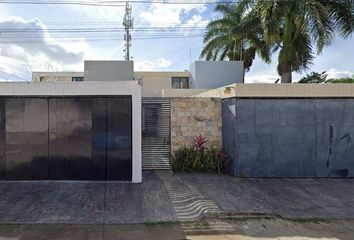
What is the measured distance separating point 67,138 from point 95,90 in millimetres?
1648

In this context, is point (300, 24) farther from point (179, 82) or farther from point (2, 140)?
point (179, 82)

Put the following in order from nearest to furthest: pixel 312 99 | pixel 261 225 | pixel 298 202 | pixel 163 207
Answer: pixel 261 225 → pixel 163 207 → pixel 298 202 → pixel 312 99

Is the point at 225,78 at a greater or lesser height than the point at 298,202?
greater

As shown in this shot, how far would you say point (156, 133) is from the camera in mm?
13422

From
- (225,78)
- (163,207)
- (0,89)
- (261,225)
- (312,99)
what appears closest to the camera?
(261,225)

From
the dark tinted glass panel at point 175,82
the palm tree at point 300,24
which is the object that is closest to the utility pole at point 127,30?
the dark tinted glass panel at point 175,82

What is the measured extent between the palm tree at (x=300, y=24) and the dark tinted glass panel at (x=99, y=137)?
7.73m

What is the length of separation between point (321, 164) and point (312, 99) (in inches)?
81.8

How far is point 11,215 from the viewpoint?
7.75 metres

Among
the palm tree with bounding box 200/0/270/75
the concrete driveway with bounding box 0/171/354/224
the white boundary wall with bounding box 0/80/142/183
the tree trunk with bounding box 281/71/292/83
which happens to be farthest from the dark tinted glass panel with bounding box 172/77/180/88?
the white boundary wall with bounding box 0/80/142/183

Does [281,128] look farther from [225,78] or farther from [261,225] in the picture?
[225,78]

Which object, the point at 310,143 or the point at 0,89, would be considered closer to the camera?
the point at 0,89

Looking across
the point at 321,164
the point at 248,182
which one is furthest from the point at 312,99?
the point at 248,182

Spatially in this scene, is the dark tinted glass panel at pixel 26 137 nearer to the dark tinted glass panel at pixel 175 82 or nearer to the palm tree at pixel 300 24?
the palm tree at pixel 300 24
